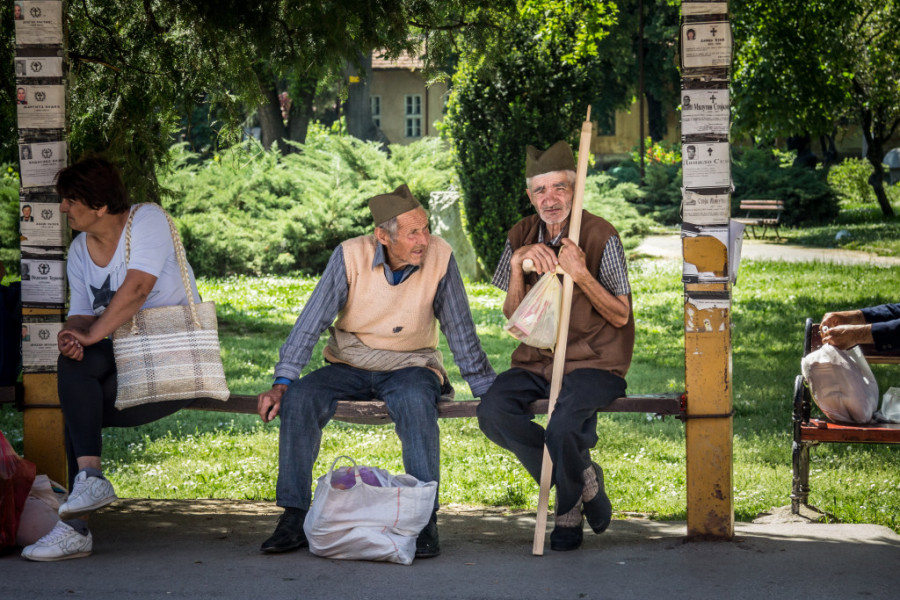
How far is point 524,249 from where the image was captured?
187 inches

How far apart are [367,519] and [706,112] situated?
215cm

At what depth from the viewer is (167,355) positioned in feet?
15.5

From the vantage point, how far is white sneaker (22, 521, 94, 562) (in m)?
4.37

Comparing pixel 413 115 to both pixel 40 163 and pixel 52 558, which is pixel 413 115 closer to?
pixel 40 163

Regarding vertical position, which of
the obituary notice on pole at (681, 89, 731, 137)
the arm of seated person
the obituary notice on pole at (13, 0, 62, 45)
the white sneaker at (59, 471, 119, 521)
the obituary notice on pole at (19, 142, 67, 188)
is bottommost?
the white sneaker at (59, 471, 119, 521)

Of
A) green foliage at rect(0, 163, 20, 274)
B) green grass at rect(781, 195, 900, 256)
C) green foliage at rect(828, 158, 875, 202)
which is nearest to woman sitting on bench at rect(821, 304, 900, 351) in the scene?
green grass at rect(781, 195, 900, 256)

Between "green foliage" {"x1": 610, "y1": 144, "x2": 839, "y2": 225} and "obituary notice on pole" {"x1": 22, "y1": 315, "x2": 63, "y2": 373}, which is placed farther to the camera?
"green foliage" {"x1": 610, "y1": 144, "x2": 839, "y2": 225}

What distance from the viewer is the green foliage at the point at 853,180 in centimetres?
2718

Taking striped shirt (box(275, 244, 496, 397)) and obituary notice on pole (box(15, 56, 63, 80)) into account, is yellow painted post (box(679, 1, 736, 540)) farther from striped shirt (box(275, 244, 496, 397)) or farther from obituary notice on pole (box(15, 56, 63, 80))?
obituary notice on pole (box(15, 56, 63, 80))

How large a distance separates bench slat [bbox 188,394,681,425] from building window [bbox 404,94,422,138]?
37.2 metres

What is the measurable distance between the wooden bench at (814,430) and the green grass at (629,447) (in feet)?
1.01

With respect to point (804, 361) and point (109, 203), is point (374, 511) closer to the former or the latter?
point (109, 203)

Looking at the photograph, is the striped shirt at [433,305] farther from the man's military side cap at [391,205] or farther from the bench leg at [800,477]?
the bench leg at [800,477]

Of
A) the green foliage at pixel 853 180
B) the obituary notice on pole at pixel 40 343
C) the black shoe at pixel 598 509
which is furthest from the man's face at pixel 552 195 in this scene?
the green foliage at pixel 853 180
